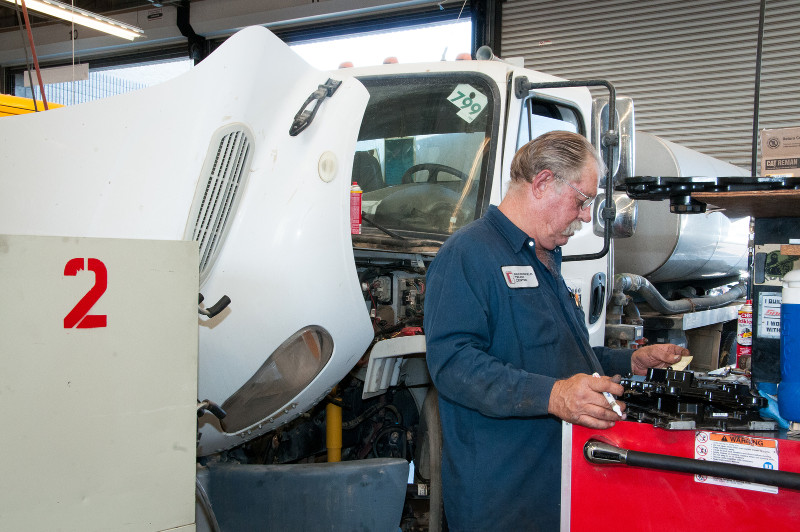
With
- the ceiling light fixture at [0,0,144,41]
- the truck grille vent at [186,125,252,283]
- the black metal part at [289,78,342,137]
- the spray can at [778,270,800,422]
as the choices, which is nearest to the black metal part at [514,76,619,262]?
the black metal part at [289,78,342,137]

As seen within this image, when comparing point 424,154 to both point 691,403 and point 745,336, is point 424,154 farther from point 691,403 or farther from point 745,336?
point 691,403

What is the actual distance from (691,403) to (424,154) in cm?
208

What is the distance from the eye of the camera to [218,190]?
228 cm

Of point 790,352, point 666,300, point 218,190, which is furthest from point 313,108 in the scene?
point 666,300

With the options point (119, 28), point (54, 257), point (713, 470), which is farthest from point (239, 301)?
point (119, 28)

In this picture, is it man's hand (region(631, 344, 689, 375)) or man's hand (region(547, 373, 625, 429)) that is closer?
man's hand (region(547, 373, 625, 429))

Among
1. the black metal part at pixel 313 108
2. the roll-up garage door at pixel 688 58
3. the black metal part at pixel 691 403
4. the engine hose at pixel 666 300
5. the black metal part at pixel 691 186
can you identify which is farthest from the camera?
the roll-up garage door at pixel 688 58

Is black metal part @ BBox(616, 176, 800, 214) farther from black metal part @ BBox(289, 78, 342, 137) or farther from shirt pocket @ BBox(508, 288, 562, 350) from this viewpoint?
black metal part @ BBox(289, 78, 342, 137)

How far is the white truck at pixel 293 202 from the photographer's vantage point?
2250 mm

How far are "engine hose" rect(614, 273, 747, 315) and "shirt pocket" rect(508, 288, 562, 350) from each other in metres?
2.84

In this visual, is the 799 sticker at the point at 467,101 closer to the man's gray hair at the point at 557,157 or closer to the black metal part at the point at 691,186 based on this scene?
the man's gray hair at the point at 557,157

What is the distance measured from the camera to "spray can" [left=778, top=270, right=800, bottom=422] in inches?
66.8

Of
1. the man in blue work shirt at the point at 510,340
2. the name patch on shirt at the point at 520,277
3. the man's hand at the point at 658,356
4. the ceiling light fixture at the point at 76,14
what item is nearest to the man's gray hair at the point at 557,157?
the man in blue work shirt at the point at 510,340

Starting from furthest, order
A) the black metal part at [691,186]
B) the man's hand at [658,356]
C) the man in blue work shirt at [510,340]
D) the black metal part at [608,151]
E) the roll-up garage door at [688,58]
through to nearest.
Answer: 1. the roll-up garage door at [688,58]
2. the black metal part at [608,151]
3. the man's hand at [658,356]
4. the man in blue work shirt at [510,340]
5. the black metal part at [691,186]
